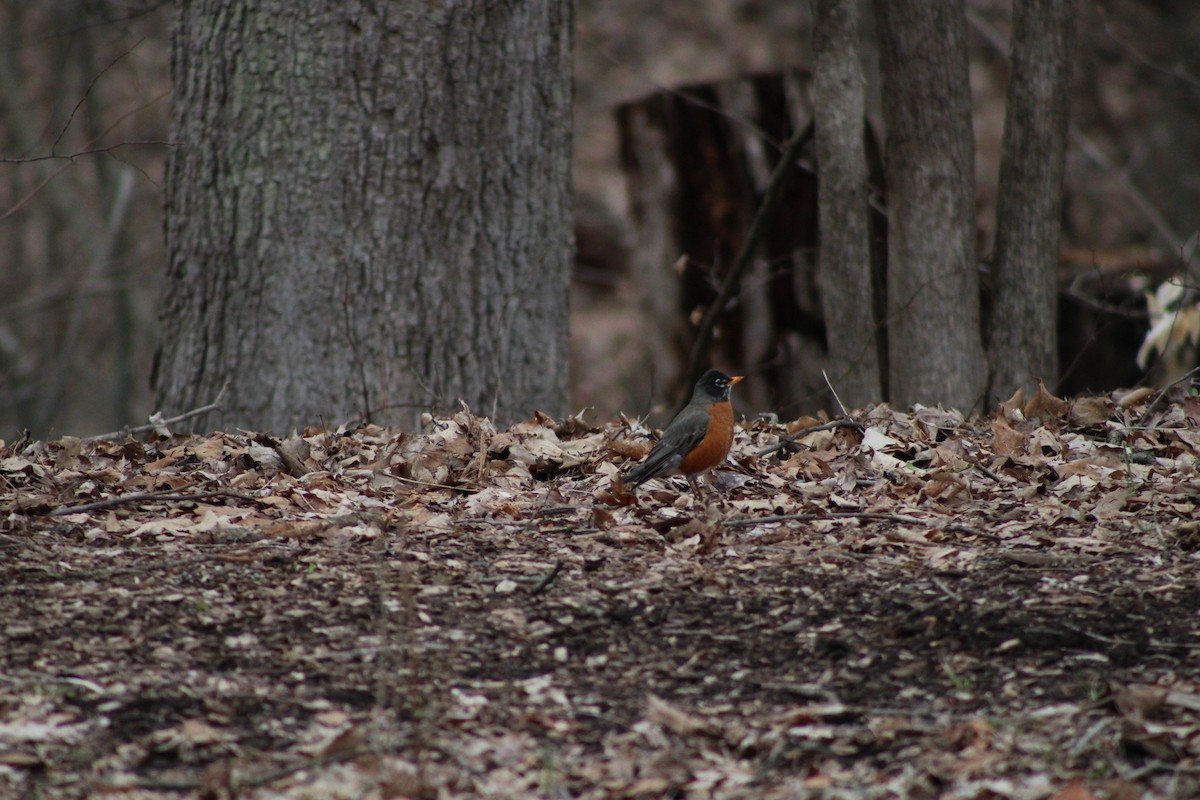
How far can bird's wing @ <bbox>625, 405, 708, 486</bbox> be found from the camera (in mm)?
4785

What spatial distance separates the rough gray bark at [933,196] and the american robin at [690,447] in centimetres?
202

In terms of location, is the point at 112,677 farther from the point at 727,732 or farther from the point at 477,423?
the point at 477,423

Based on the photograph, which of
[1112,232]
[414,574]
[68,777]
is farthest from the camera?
[1112,232]

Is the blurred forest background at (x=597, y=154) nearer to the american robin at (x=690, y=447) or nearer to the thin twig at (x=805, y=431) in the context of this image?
the thin twig at (x=805, y=431)

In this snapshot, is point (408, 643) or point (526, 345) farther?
point (526, 345)

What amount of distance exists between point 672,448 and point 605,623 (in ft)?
4.82

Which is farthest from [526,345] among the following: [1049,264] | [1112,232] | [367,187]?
[1112,232]

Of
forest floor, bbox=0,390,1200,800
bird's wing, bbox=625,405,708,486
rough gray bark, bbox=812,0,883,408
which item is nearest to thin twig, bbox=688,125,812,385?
rough gray bark, bbox=812,0,883,408

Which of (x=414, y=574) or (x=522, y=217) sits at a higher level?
(x=522, y=217)

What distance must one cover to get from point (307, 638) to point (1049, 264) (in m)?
5.06

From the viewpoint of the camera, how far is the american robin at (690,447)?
4.80 metres

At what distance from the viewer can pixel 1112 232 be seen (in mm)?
14789

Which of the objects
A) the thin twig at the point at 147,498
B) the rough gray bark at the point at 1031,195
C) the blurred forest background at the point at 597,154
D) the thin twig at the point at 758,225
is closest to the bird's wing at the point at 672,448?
the thin twig at the point at 147,498

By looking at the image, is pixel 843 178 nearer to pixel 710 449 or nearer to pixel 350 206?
pixel 710 449
